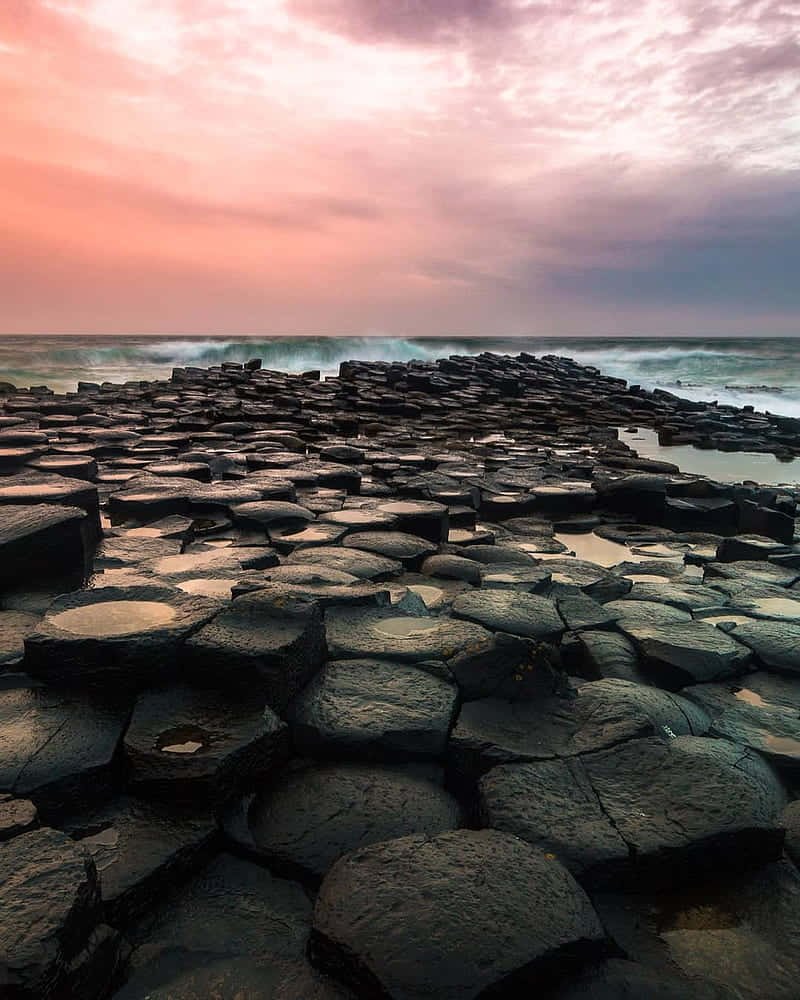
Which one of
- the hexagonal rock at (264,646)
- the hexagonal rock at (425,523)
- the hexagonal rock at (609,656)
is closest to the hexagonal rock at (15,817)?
the hexagonal rock at (264,646)

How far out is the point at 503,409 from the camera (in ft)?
40.4

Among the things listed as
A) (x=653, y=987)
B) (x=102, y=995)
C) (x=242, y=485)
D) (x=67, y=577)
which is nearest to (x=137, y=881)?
(x=102, y=995)

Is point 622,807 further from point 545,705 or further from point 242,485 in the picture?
point 242,485

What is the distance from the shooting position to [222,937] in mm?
1241

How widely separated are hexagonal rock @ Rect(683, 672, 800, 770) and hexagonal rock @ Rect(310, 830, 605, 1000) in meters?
0.90

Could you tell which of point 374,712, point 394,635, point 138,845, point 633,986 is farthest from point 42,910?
point 394,635

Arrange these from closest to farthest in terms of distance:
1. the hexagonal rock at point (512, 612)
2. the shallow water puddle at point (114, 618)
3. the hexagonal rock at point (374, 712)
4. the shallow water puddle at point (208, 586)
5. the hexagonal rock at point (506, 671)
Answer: the hexagonal rock at point (374, 712)
the shallow water puddle at point (114, 618)
the hexagonal rock at point (506, 671)
the hexagonal rock at point (512, 612)
the shallow water puddle at point (208, 586)

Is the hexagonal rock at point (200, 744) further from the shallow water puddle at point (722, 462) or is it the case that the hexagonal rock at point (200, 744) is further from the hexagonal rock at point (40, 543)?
the shallow water puddle at point (722, 462)

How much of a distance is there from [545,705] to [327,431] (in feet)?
24.7

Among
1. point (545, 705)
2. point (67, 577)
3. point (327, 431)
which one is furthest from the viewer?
point (327, 431)

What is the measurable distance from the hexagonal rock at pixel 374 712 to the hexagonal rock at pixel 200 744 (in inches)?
4.4

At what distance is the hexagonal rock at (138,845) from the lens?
1.27 metres

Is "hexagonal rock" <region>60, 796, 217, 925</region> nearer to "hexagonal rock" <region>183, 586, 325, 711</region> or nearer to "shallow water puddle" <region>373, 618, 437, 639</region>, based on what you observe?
"hexagonal rock" <region>183, 586, 325, 711</region>

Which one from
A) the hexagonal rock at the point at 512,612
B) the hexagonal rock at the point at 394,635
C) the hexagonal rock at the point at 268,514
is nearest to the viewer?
the hexagonal rock at the point at 394,635
